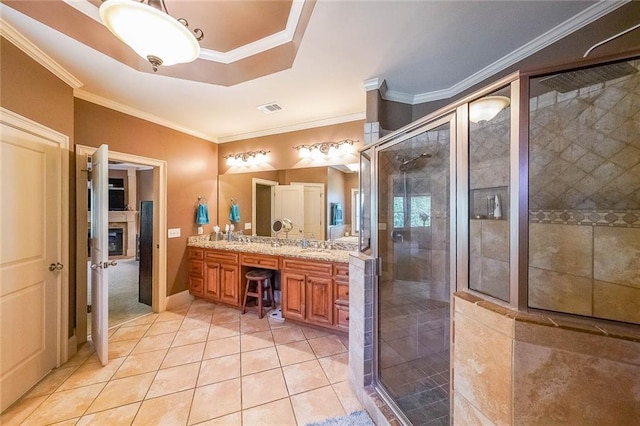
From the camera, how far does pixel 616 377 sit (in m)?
0.79

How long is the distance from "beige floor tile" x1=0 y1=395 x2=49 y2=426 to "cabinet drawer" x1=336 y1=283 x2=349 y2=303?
2.43 metres

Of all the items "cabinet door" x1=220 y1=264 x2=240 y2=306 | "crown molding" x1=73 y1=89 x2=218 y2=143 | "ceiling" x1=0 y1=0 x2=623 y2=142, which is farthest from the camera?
"cabinet door" x1=220 y1=264 x2=240 y2=306

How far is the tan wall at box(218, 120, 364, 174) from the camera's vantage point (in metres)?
3.09

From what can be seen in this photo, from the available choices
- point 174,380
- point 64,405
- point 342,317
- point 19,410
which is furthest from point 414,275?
point 19,410

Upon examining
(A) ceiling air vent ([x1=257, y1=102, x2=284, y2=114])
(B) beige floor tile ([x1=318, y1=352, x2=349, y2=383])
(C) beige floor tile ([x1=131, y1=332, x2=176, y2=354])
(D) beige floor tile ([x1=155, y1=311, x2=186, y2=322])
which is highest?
(A) ceiling air vent ([x1=257, y1=102, x2=284, y2=114])

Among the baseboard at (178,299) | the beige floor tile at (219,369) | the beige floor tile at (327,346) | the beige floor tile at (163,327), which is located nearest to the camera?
the beige floor tile at (219,369)

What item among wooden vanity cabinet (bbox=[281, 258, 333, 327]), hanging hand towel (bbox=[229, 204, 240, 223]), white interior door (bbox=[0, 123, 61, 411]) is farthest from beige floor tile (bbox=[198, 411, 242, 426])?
hanging hand towel (bbox=[229, 204, 240, 223])

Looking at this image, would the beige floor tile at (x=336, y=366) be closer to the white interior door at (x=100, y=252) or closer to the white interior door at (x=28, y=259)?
the white interior door at (x=100, y=252)

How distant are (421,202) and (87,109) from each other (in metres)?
3.61

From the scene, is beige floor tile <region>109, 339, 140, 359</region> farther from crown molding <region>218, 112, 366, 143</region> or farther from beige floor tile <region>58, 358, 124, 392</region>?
crown molding <region>218, 112, 366, 143</region>

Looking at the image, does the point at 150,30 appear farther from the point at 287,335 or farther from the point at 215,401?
the point at 287,335

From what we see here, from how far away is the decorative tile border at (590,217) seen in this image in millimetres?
1277

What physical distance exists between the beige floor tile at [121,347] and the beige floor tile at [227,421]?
1.37m

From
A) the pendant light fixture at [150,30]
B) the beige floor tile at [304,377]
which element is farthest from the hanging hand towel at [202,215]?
the pendant light fixture at [150,30]
